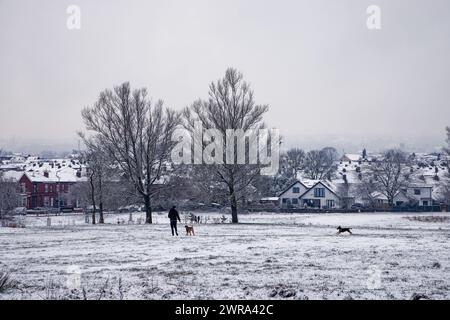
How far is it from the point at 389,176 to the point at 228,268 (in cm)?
7203

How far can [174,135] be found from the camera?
43.0 m

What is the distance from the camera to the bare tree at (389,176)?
8094 centimetres

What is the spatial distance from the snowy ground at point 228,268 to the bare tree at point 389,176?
6059 centimetres

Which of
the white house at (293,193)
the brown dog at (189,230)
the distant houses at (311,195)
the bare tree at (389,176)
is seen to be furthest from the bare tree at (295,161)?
the brown dog at (189,230)

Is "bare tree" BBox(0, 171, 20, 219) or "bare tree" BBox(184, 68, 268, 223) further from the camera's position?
"bare tree" BBox(0, 171, 20, 219)

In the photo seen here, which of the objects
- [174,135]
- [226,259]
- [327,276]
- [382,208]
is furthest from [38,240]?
[382,208]

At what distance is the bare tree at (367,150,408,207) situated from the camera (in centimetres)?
8094

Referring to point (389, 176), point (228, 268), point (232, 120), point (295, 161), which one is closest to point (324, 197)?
point (389, 176)

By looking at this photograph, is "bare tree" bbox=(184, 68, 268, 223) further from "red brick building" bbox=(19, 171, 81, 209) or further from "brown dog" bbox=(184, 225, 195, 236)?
"red brick building" bbox=(19, 171, 81, 209)

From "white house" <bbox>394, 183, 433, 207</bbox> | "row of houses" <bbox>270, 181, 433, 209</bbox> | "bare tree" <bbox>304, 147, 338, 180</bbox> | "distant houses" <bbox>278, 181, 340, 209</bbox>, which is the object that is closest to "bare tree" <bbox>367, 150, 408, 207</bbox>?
"row of houses" <bbox>270, 181, 433, 209</bbox>

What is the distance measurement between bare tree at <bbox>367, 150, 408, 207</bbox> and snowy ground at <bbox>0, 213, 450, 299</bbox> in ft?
199

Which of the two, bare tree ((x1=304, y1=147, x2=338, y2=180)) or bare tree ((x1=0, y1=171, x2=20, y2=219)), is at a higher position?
bare tree ((x1=304, y1=147, x2=338, y2=180))

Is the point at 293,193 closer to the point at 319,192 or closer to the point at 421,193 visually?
the point at 319,192

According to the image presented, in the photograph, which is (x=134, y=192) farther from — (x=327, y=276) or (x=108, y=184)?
(x=327, y=276)
